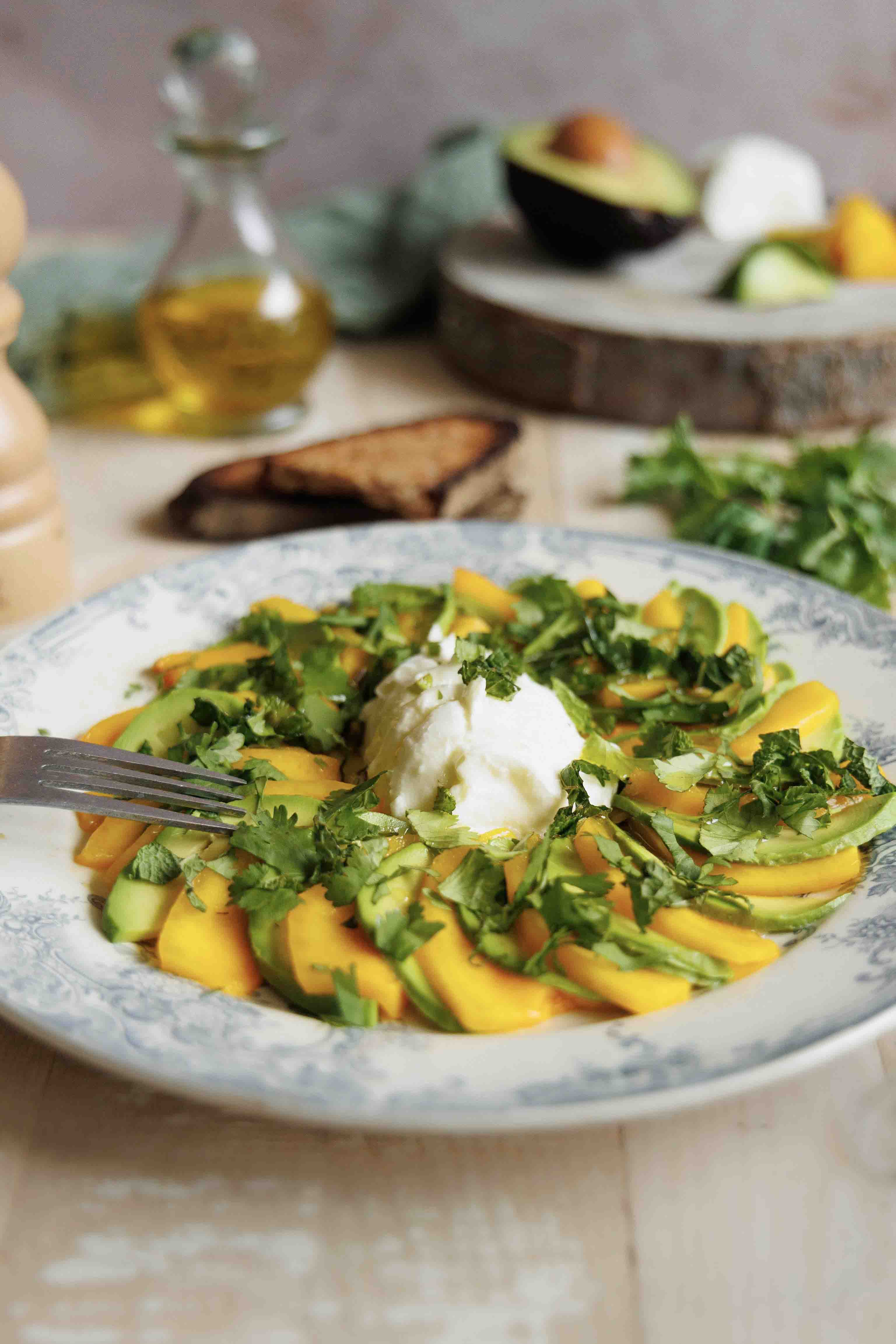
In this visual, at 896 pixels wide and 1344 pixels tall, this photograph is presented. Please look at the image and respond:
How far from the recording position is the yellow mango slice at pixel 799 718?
1.56 meters

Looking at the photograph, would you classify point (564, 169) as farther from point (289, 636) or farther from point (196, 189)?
point (289, 636)

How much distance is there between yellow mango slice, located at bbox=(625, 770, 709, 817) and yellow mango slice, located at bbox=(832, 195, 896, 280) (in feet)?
6.82

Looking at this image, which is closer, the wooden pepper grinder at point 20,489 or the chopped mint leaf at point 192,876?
the chopped mint leaf at point 192,876

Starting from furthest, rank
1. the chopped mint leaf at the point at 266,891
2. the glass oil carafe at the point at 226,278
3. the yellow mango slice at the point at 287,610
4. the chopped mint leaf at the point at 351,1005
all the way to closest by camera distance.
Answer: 1. the glass oil carafe at the point at 226,278
2. the yellow mango slice at the point at 287,610
3. the chopped mint leaf at the point at 266,891
4. the chopped mint leaf at the point at 351,1005

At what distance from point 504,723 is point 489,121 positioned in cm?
299

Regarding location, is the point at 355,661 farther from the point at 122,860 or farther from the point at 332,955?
the point at 332,955

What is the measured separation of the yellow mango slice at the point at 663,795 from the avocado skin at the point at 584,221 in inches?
77.1

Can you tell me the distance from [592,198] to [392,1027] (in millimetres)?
2394

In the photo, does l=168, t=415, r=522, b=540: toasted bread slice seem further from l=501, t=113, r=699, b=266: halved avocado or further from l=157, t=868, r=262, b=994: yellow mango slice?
l=157, t=868, r=262, b=994: yellow mango slice

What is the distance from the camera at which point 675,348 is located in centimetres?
283

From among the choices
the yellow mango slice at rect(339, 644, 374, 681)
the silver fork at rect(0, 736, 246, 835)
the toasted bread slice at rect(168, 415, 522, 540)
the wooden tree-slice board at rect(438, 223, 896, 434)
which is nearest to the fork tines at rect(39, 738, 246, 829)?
the silver fork at rect(0, 736, 246, 835)

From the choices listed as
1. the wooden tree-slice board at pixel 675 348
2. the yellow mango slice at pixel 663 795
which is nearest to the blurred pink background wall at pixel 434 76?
the wooden tree-slice board at pixel 675 348

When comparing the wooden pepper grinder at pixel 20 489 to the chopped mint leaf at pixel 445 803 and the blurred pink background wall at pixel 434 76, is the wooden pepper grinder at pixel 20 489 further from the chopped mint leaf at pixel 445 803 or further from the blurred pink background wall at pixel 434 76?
the blurred pink background wall at pixel 434 76

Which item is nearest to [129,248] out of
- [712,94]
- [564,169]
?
[564,169]
